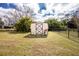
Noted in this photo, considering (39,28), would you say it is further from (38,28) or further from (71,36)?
(71,36)

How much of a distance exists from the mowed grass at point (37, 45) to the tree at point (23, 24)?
0.04 m

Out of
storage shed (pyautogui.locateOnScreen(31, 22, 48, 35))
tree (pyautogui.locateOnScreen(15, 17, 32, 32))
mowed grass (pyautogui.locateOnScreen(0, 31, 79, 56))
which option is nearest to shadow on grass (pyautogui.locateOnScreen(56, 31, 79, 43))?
mowed grass (pyautogui.locateOnScreen(0, 31, 79, 56))

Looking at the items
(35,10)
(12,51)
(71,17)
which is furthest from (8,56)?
(71,17)

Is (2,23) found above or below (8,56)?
above

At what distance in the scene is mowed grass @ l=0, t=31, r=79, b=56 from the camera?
1.43 meters

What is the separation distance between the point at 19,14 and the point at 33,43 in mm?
254

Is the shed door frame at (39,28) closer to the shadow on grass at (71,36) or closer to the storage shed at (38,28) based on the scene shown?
the storage shed at (38,28)

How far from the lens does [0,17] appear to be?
4.74ft

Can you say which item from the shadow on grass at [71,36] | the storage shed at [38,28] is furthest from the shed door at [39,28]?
the shadow on grass at [71,36]

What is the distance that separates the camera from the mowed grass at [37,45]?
4.70 ft

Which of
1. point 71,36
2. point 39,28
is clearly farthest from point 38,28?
point 71,36

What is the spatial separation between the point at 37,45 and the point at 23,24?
0.66ft

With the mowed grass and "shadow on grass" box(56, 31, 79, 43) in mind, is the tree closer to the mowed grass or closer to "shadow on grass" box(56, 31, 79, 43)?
the mowed grass

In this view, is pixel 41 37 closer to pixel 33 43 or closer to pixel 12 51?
pixel 33 43
